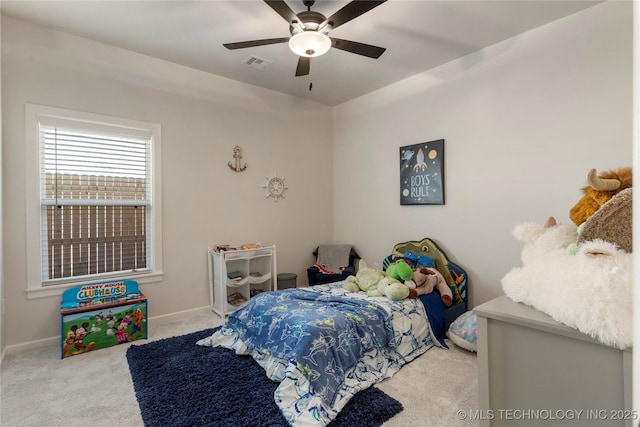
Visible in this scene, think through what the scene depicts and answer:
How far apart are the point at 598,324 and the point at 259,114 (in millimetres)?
3887

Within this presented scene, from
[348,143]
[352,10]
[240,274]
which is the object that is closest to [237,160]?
[240,274]

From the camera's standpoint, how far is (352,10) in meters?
2.00

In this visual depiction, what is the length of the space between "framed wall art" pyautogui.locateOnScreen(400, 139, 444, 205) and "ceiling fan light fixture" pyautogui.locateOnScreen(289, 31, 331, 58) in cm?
183

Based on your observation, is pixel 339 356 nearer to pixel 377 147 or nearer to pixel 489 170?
pixel 489 170

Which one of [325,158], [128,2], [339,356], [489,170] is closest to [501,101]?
[489,170]

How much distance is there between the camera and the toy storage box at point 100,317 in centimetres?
261

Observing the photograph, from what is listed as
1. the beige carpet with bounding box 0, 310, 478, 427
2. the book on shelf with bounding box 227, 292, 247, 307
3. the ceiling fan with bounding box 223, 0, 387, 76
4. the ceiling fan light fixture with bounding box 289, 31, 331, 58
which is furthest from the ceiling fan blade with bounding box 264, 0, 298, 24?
the book on shelf with bounding box 227, 292, 247, 307

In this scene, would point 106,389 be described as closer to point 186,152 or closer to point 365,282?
point 365,282

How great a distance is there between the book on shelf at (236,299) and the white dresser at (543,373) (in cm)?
281

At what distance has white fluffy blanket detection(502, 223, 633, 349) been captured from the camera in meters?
1.09

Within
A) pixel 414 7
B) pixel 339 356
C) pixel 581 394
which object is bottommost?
pixel 339 356

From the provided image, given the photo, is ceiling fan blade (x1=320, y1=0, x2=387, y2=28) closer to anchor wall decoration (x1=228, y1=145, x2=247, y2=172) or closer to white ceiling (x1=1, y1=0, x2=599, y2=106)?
white ceiling (x1=1, y1=0, x2=599, y2=106)

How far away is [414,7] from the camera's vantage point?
8.11ft

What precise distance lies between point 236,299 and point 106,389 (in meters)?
1.69
